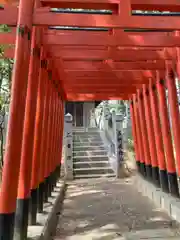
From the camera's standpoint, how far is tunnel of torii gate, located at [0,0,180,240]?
332 centimetres

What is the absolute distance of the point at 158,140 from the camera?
7.27 meters

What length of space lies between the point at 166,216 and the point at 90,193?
3536 mm

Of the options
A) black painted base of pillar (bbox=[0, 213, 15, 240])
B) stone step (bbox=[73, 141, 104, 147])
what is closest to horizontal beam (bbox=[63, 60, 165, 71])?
black painted base of pillar (bbox=[0, 213, 15, 240])

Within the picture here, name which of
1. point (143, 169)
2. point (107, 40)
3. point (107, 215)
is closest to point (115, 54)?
point (107, 40)

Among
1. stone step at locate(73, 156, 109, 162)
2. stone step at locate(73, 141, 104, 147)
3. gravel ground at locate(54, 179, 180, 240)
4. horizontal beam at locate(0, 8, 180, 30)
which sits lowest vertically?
gravel ground at locate(54, 179, 180, 240)

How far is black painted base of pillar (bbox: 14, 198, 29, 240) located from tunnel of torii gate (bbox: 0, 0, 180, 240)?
0.5 inches

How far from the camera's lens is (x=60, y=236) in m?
4.64

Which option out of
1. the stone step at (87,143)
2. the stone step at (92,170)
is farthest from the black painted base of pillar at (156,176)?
the stone step at (87,143)

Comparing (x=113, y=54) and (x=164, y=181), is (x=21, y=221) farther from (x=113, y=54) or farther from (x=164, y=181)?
(x=164, y=181)

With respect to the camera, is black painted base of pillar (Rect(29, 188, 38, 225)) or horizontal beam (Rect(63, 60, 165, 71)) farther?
horizontal beam (Rect(63, 60, 165, 71))

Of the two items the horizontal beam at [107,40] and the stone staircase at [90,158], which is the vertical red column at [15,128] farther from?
the stone staircase at [90,158]

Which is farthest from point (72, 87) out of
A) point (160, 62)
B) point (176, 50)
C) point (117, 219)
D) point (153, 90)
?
point (117, 219)

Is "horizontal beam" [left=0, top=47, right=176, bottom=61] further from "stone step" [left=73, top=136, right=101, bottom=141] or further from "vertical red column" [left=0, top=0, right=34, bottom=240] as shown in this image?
"stone step" [left=73, top=136, right=101, bottom=141]

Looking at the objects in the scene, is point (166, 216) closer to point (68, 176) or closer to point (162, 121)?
point (162, 121)
